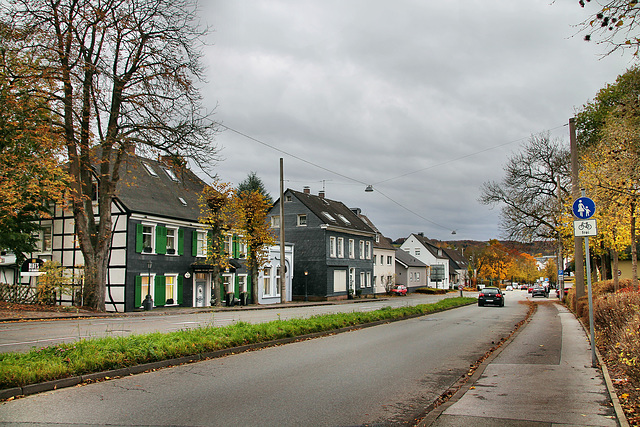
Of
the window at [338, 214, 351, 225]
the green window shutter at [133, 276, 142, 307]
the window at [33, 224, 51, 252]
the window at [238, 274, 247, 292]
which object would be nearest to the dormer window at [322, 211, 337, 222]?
the window at [338, 214, 351, 225]

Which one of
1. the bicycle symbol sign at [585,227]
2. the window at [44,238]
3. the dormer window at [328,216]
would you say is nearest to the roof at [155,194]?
the window at [44,238]

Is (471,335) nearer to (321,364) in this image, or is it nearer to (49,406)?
(321,364)

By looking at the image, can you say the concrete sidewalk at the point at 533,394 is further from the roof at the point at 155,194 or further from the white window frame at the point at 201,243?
the white window frame at the point at 201,243

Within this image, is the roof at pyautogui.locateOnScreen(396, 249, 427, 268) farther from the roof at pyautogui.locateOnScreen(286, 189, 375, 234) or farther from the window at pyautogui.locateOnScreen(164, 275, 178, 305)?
the window at pyautogui.locateOnScreen(164, 275, 178, 305)

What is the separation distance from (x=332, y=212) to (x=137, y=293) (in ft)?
98.4

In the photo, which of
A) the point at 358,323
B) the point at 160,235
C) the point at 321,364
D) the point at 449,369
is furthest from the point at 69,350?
the point at 160,235

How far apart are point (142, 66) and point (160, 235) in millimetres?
11712

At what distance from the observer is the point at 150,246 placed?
1287 inches

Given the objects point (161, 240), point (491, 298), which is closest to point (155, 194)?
point (161, 240)

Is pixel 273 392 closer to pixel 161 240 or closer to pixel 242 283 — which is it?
pixel 161 240

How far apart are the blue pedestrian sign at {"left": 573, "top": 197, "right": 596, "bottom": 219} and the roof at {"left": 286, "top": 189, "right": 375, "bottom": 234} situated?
41.4 meters

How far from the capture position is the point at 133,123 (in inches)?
976

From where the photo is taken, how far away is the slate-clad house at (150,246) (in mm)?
31172

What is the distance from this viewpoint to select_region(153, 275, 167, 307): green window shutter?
106 ft
